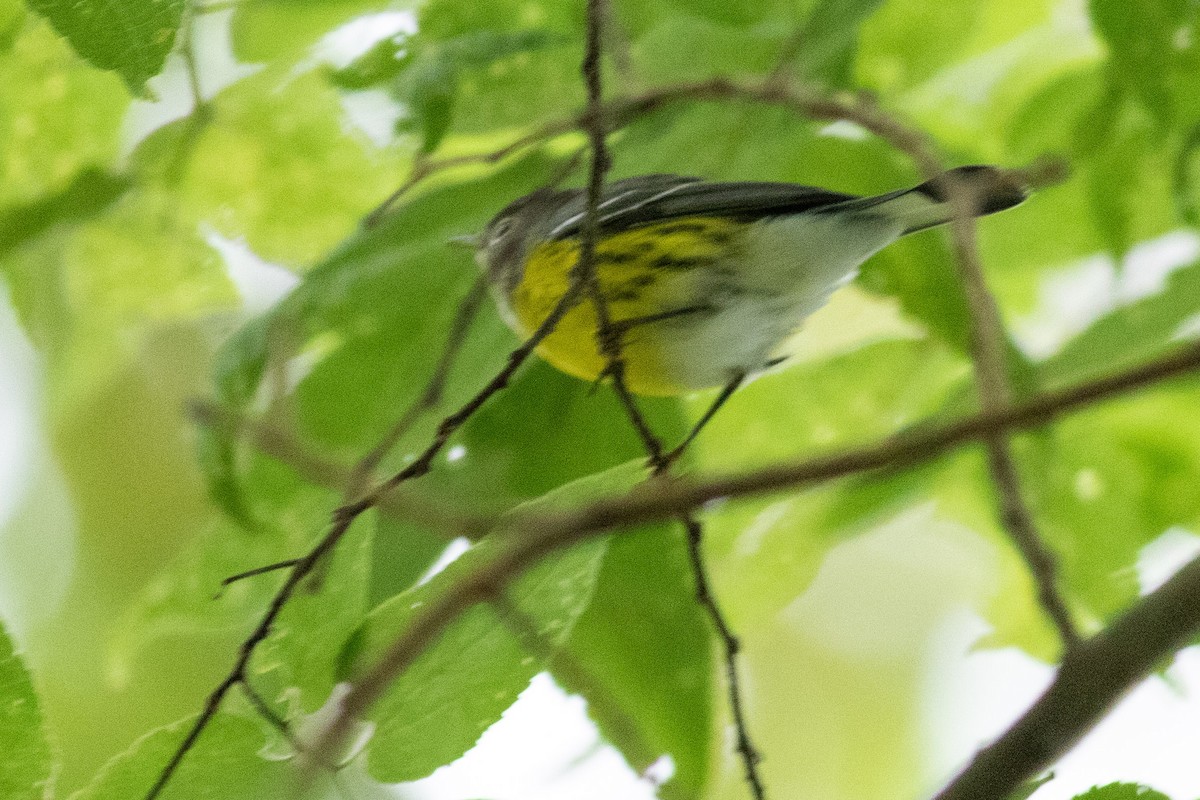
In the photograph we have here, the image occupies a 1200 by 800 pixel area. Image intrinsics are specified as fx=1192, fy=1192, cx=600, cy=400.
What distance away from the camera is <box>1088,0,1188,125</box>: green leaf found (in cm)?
93

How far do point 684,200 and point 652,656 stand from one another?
1.41ft

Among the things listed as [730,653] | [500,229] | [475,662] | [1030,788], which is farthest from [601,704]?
[500,229]

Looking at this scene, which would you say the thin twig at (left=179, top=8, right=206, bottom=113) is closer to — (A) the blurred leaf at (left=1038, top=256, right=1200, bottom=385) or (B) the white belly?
(B) the white belly

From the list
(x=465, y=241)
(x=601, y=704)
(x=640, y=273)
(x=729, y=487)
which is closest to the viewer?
(x=729, y=487)

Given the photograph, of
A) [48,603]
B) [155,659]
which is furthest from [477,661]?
[48,603]

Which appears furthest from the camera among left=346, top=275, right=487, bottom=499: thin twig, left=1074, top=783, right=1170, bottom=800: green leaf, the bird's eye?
the bird's eye

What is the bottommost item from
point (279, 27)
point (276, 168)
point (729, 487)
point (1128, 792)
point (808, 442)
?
point (1128, 792)

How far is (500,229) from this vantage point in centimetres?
119

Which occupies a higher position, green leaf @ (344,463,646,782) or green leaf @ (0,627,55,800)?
green leaf @ (0,627,55,800)

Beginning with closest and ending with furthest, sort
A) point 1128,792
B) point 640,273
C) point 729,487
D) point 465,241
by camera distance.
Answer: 1. point 729,487
2. point 1128,792
3. point 465,241
4. point 640,273

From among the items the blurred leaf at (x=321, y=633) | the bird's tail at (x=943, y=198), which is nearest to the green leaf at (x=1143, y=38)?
the bird's tail at (x=943, y=198)

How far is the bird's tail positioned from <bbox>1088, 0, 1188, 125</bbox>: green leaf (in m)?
0.12

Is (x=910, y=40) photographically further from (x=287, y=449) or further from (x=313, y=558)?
(x=313, y=558)

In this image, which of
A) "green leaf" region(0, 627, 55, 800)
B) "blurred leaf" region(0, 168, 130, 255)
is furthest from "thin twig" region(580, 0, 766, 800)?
"blurred leaf" region(0, 168, 130, 255)
